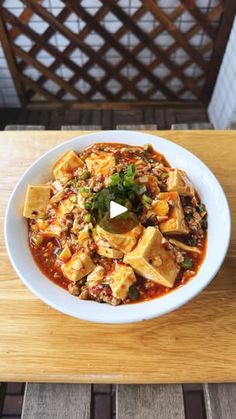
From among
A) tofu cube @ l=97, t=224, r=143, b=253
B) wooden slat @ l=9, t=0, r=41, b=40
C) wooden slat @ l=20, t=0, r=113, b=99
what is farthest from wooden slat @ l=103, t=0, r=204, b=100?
tofu cube @ l=97, t=224, r=143, b=253

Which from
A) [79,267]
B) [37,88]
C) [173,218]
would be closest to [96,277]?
[79,267]

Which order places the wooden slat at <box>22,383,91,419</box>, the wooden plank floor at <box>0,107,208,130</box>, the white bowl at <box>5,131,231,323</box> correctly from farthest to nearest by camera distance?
the wooden plank floor at <box>0,107,208,130</box> → the wooden slat at <box>22,383,91,419</box> → the white bowl at <box>5,131,231,323</box>

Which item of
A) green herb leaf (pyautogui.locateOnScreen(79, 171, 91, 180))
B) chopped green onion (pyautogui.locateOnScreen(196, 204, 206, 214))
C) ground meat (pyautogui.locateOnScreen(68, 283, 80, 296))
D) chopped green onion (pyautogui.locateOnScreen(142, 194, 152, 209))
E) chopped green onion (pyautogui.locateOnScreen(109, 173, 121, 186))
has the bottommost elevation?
ground meat (pyautogui.locateOnScreen(68, 283, 80, 296))

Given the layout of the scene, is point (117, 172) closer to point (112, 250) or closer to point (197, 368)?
point (112, 250)

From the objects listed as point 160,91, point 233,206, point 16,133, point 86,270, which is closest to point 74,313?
point 86,270

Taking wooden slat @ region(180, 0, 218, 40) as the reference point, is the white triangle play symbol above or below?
below

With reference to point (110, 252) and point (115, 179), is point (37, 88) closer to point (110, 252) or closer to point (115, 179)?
point (115, 179)

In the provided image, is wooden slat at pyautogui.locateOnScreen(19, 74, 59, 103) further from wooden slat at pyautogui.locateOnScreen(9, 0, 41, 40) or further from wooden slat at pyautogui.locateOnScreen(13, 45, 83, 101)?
wooden slat at pyautogui.locateOnScreen(9, 0, 41, 40)

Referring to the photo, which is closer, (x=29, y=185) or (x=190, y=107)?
(x=29, y=185)
